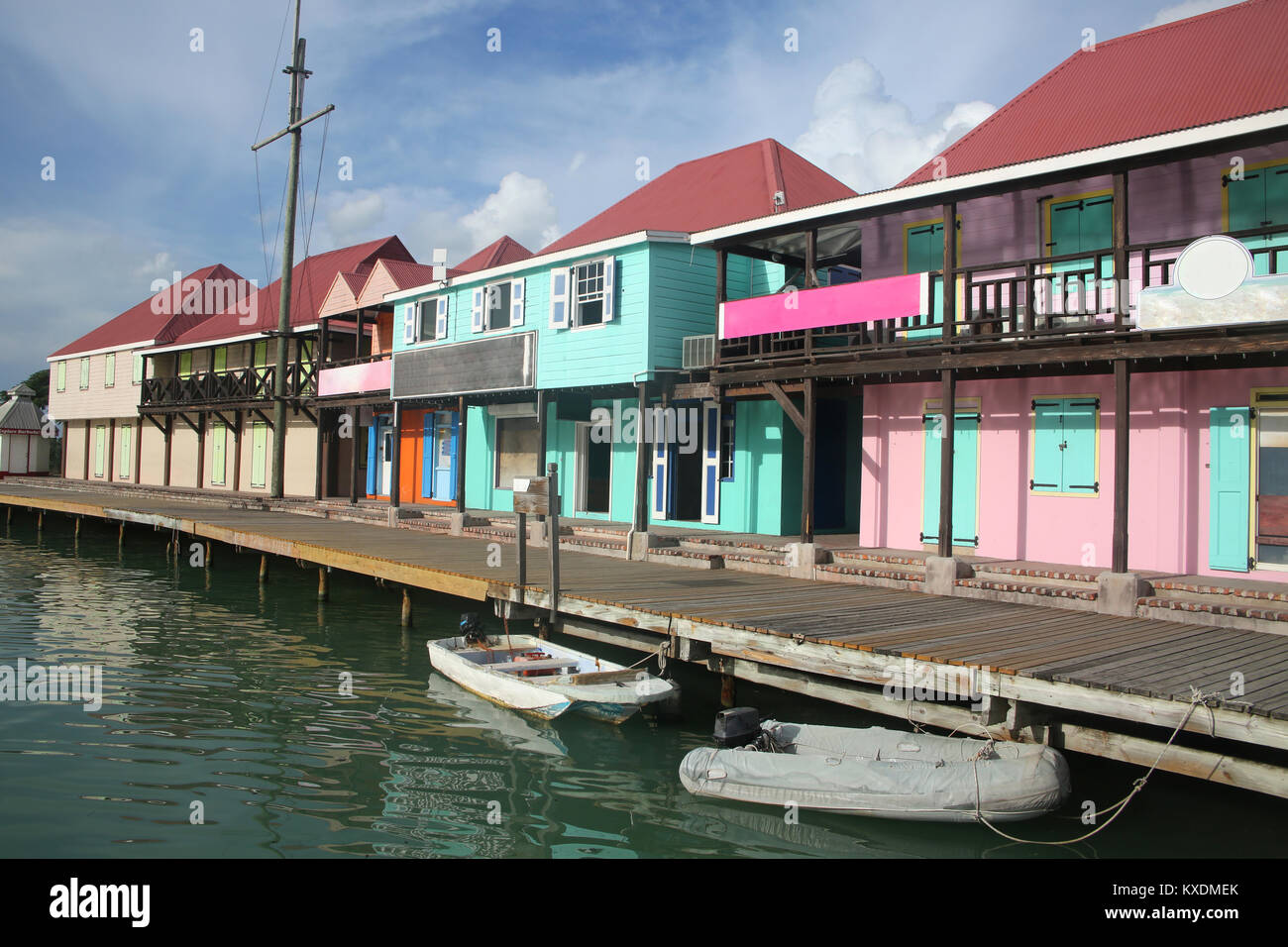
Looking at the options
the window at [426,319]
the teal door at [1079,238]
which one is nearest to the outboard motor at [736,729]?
the teal door at [1079,238]

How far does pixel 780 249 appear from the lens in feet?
60.1

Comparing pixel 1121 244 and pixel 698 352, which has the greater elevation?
pixel 1121 244

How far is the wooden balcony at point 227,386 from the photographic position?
108ft

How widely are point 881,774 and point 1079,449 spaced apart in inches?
322

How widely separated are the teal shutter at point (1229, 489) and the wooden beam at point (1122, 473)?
2382 mm

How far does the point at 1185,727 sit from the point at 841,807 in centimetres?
274

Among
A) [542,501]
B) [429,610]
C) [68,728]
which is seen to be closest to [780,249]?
[542,501]

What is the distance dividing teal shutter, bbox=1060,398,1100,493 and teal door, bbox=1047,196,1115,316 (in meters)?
1.49

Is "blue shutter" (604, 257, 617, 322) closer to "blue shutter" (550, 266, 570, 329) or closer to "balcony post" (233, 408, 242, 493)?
"blue shutter" (550, 266, 570, 329)

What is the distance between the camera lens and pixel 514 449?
26.2 metres

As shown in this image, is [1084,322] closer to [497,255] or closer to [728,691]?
[728,691]

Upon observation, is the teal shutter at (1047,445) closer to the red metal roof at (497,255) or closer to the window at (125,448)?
the red metal roof at (497,255)

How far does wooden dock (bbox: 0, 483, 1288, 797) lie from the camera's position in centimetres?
720

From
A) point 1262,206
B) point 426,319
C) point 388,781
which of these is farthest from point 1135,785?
point 426,319
